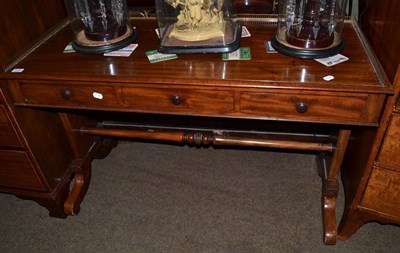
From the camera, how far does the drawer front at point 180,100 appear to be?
1081mm

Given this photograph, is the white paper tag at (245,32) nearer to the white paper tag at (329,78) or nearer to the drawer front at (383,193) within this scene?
the white paper tag at (329,78)

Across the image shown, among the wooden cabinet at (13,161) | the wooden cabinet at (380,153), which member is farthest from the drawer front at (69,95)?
the wooden cabinet at (380,153)

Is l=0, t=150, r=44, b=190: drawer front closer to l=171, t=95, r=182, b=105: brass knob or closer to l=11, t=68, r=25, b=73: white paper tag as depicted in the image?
l=11, t=68, r=25, b=73: white paper tag

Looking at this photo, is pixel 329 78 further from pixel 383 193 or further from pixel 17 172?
pixel 17 172

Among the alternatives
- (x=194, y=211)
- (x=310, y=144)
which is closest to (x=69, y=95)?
(x=194, y=211)

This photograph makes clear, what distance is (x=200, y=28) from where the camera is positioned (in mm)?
1230

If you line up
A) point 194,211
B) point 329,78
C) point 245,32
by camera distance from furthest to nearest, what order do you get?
1. point 194,211
2. point 245,32
3. point 329,78

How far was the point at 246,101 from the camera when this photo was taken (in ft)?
3.51

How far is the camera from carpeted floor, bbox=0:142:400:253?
1470 millimetres

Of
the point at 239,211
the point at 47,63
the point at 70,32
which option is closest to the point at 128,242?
the point at 239,211

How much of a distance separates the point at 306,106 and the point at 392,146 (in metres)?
0.30

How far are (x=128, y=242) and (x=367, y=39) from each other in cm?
126

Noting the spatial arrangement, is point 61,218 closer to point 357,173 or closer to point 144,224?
point 144,224

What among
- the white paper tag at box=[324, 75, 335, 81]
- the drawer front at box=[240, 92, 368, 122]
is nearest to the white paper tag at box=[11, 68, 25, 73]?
the drawer front at box=[240, 92, 368, 122]
